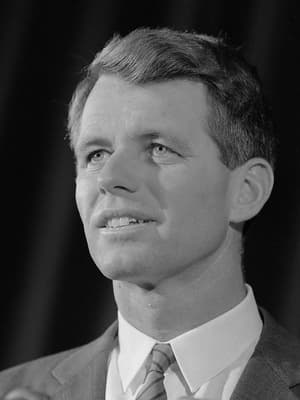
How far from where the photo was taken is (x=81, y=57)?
85.7 inches

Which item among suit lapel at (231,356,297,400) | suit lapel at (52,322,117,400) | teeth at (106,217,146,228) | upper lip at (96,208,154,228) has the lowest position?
suit lapel at (52,322,117,400)

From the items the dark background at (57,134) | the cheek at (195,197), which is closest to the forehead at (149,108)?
the cheek at (195,197)

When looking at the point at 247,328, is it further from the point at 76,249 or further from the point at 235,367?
the point at 76,249

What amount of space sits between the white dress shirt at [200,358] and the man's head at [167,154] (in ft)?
0.46

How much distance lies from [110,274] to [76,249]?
0.66 m

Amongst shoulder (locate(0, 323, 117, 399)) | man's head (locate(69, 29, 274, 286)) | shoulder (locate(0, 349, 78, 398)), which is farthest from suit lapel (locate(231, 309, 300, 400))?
shoulder (locate(0, 349, 78, 398))

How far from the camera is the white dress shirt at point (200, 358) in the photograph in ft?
5.15

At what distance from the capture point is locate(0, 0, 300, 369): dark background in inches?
82.8

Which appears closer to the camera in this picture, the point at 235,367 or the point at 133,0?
the point at 235,367

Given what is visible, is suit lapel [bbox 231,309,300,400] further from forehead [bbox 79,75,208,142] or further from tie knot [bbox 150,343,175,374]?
forehead [bbox 79,75,208,142]

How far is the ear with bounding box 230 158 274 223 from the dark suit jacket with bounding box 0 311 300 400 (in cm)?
25

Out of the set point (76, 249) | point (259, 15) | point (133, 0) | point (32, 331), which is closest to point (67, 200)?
point (76, 249)

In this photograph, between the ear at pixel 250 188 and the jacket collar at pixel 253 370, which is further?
the ear at pixel 250 188

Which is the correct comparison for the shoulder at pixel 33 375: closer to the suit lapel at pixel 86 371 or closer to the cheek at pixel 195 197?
the suit lapel at pixel 86 371
